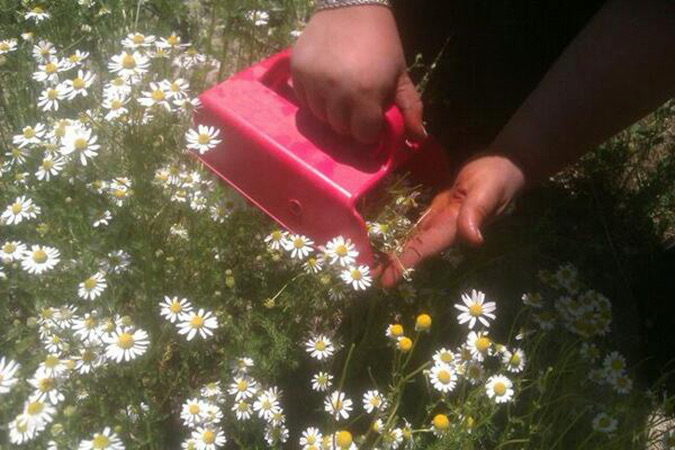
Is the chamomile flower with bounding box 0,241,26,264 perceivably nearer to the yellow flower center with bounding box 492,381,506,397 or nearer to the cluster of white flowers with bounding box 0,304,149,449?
the cluster of white flowers with bounding box 0,304,149,449

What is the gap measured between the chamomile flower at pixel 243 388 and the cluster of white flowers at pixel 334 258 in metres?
0.30

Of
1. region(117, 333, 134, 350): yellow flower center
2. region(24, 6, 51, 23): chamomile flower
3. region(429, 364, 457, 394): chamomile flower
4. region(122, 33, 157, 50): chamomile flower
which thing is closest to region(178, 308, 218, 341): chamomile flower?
region(117, 333, 134, 350): yellow flower center

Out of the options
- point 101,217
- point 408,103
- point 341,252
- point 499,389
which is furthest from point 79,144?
point 499,389

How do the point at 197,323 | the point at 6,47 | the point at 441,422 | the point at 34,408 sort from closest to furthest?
the point at 34,408, the point at 441,422, the point at 197,323, the point at 6,47

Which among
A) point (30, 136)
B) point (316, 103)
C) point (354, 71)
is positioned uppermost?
point (354, 71)

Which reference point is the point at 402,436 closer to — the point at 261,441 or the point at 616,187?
the point at 261,441

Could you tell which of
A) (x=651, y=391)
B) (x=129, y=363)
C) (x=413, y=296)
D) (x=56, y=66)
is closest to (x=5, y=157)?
(x=56, y=66)

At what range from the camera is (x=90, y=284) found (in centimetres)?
159

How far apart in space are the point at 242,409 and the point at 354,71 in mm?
805

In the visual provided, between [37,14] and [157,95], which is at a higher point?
[157,95]

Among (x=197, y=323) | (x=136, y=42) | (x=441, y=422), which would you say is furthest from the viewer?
(x=136, y=42)

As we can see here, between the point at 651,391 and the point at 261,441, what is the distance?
3.40 feet

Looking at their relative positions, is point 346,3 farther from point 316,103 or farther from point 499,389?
point 499,389

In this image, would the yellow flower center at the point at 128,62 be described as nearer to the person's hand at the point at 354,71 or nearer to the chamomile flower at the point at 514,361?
the person's hand at the point at 354,71
